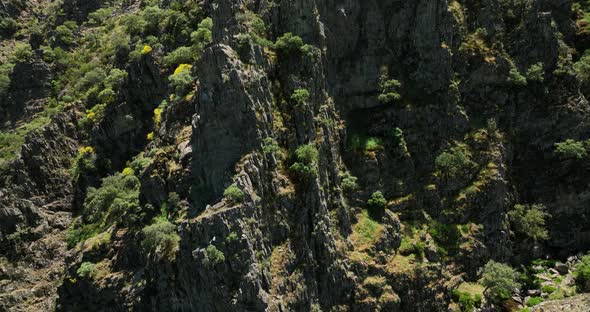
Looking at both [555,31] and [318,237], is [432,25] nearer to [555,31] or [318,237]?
[555,31]

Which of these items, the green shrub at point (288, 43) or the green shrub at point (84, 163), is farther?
the green shrub at point (84, 163)

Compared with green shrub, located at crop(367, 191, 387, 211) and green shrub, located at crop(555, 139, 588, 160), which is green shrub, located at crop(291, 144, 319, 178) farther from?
green shrub, located at crop(555, 139, 588, 160)

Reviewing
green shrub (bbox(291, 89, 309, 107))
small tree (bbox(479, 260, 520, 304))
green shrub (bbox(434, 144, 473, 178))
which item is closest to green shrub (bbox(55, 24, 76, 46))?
green shrub (bbox(291, 89, 309, 107))

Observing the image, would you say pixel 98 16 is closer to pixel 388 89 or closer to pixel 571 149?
pixel 388 89

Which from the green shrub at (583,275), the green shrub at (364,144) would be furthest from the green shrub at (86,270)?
the green shrub at (583,275)

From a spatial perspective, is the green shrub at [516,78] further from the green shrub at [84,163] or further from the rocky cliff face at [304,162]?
the green shrub at [84,163]

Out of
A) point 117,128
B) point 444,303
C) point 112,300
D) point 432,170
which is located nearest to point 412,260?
point 444,303

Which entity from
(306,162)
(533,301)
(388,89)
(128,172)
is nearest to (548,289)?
(533,301)
